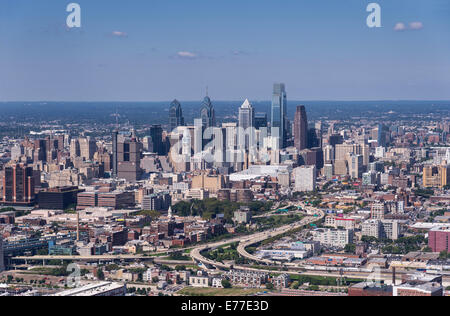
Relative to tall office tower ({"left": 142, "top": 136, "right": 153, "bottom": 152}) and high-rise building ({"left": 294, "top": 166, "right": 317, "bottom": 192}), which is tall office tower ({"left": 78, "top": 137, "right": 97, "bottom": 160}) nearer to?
tall office tower ({"left": 142, "top": 136, "right": 153, "bottom": 152})

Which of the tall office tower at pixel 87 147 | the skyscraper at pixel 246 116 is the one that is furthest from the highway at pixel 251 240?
the tall office tower at pixel 87 147

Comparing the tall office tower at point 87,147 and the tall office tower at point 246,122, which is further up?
the tall office tower at point 246,122

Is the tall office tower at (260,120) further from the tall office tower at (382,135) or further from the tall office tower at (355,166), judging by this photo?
the tall office tower at (382,135)

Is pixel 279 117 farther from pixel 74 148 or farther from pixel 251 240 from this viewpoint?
pixel 251 240

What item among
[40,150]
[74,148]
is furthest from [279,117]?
[40,150]

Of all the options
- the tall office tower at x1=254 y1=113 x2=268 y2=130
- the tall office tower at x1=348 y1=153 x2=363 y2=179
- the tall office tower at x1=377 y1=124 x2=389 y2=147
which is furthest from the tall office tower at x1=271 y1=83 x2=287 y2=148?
the tall office tower at x1=377 y1=124 x2=389 y2=147

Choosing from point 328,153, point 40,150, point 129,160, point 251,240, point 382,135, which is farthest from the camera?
point 382,135

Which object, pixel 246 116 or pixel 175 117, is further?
pixel 175 117
